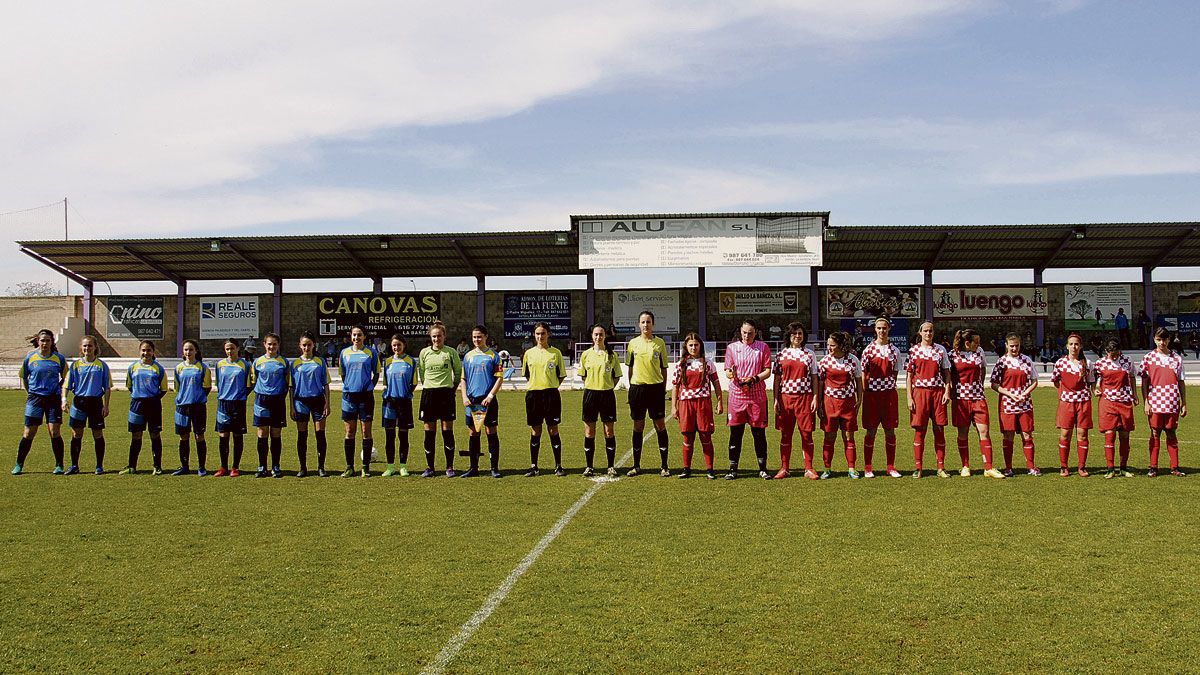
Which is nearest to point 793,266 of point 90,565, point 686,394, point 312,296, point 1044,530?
point 312,296

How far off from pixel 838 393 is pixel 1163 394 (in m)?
3.74

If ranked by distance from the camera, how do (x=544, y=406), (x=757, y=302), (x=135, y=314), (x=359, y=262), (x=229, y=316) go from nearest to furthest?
(x=544, y=406) → (x=359, y=262) → (x=757, y=302) → (x=229, y=316) → (x=135, y=314)

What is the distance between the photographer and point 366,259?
42375 mm

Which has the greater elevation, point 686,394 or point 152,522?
point 686,394

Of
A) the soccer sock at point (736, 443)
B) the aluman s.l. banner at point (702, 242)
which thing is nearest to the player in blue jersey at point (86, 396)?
the soccer sock at point (736, 443)

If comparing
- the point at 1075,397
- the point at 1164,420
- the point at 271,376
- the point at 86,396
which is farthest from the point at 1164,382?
the point at 86,396

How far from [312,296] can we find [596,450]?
3474cm

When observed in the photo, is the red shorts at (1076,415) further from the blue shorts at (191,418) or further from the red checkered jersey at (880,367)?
the blue shorts at (191,418)

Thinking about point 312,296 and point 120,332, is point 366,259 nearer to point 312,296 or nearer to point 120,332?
point 312,296

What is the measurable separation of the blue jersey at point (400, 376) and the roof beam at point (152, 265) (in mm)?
34937

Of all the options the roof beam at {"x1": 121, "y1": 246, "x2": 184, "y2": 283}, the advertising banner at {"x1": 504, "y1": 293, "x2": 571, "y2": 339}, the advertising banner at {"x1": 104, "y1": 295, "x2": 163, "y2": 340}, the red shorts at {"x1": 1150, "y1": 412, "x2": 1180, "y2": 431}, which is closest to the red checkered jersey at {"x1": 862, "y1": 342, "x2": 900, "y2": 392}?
the red shorts at {"x1": 1150, "y1": 412, "x2": 1180, "y2": 431}

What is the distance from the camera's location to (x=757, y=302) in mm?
43562

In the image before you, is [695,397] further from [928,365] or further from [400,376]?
[400,376]

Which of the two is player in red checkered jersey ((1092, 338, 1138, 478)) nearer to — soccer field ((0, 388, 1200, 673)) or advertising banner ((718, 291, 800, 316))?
soccer field ((0, 388, 1200, 673))
